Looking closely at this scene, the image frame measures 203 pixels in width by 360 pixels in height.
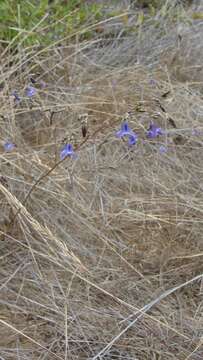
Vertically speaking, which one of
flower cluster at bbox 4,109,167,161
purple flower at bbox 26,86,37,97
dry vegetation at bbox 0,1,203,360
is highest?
purple flower at bbox 26,86,37,97

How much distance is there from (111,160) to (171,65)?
3.08 feet

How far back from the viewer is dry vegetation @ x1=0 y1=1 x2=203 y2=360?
1.69 metres

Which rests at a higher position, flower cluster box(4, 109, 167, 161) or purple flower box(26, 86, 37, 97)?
purple flower box(26, 86, 37, 97)

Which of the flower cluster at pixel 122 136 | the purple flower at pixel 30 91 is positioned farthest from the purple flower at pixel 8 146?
the purple flower at pixel 30 91

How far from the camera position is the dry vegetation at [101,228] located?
1691 mm

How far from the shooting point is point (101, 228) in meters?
2.02

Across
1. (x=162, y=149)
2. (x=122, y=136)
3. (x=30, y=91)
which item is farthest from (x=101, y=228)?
(x=30, y=91)

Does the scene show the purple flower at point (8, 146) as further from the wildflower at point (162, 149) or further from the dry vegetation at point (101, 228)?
the wildflower at point (162, 149)

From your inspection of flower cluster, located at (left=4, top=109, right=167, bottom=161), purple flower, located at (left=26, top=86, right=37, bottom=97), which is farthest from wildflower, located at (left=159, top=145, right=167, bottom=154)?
purple flower, located at (left=26, top=86, right=37, bottom=97)

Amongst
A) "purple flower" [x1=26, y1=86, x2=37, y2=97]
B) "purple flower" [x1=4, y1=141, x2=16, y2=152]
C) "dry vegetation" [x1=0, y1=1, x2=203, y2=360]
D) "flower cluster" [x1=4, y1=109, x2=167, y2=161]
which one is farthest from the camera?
"purple flower" [x1=26, y1=86, x2=37, y2=97]

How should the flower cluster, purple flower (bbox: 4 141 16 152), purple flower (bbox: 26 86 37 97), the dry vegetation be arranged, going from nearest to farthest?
the dry vegetation, the flower cluster, purple flower (bbox: 4 141 16 152), purple flower (bbox: 26 86 37 97)

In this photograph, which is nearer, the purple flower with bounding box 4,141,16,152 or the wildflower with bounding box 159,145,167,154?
the purple flower with bounding box 4,141,16,152

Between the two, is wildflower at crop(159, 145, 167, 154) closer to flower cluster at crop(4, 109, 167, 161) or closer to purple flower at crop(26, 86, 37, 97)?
flower cluster at crop(4, 109, 167, 161)

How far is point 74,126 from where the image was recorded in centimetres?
256
